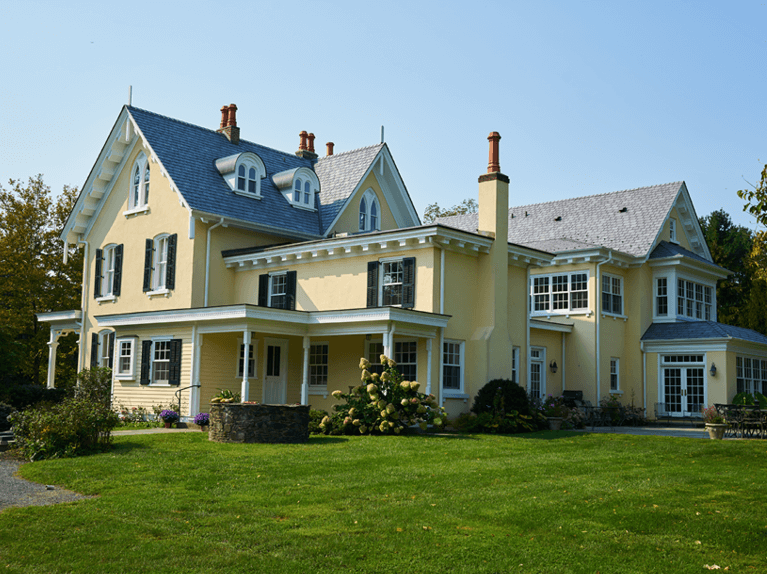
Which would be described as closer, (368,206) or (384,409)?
(384,409)

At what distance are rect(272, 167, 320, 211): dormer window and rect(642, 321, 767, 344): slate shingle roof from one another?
13.6 metres

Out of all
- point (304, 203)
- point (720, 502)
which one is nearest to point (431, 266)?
point (304, 203)

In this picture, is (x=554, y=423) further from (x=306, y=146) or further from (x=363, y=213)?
(x=306, y=146)

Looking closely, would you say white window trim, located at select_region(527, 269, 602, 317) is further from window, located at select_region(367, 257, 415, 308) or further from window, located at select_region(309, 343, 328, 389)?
window, located at select_region(309, 343, 328, 389)

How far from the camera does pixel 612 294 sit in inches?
1108

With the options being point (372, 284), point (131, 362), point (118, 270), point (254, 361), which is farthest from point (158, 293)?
point (372, 284)

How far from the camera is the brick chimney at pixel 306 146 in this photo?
3297 centimetres

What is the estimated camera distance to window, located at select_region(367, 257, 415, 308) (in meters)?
21.2

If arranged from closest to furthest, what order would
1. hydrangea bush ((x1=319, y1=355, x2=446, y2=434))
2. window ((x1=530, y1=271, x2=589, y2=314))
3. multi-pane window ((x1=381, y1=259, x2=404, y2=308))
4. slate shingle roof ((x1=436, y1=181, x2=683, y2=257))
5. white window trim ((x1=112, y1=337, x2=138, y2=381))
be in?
1. hydrangea bush ((x1=319, y1=355, x2=446, y2=434))
2. multi-pane window ((x1=381, y1=259, x2=404, y2=308))
3. white window trim ((x1=112, y1=337, x2=138, y2=381))
4. window ((x1=530, y1=271, x2=589, y2=314))
5. slate shingle roof ((x1=436, y1=181, x2=683, y2=257))

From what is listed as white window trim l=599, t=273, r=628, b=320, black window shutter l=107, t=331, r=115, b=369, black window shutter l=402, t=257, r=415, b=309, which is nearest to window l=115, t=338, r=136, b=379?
black window shutter l=107, t=331, r=115, b=369

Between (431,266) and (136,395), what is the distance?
34.4ft

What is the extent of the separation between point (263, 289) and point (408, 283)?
231 inches

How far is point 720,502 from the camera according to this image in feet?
32.8

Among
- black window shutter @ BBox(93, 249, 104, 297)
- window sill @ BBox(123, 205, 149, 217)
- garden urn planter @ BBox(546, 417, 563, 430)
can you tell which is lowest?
garden urn planter @ BBox(546, 417, 563, 430)
